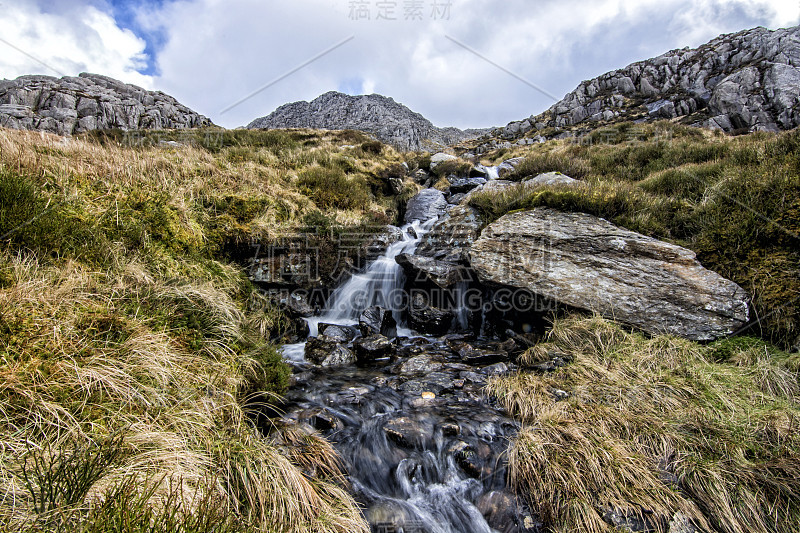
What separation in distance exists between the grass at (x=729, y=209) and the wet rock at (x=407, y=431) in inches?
201

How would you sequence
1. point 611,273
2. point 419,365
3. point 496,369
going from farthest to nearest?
point 611,273
point 419,365
point 496,369

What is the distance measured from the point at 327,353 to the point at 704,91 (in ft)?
155

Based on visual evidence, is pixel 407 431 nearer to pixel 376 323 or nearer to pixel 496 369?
pixel 496 369

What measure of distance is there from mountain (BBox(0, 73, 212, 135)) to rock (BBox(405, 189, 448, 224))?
20.7 meters

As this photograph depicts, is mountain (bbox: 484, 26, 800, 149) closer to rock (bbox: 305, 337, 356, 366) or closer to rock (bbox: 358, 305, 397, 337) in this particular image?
rock (bbox: 358, 305, 397, 337)

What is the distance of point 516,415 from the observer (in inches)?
144

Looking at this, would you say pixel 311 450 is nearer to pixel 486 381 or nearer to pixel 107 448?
pixel 107 448

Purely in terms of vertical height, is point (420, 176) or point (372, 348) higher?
point (420, 176)

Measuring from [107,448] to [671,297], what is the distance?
6.85 meters

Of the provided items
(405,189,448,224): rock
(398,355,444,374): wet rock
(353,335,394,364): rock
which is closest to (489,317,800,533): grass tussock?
(398,355,444,374): wet rock

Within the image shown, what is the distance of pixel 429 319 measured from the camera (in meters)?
6.79

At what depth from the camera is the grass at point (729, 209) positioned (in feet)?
14.9

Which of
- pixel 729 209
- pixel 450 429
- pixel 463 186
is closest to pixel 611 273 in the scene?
pixel 729 209

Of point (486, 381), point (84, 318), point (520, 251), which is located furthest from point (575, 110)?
point (84, 318)
